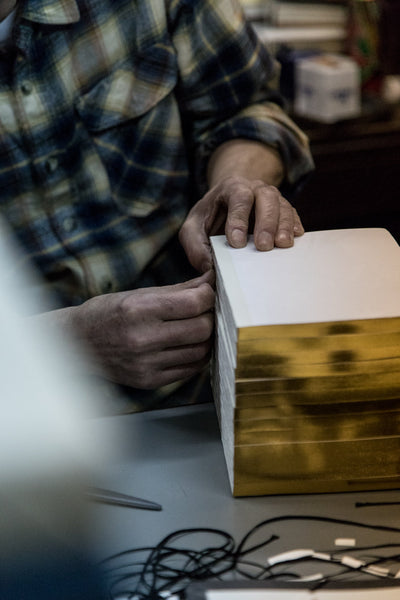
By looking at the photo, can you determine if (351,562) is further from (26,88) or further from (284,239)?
(26,88)

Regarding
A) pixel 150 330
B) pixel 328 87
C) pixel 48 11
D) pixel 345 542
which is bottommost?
pixel 328 87

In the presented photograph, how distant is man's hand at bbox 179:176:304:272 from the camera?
1087 millimetres

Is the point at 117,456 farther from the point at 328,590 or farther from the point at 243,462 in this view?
the point at 328,590

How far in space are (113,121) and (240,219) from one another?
487 millimetres

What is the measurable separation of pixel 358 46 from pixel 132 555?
2.22 metres

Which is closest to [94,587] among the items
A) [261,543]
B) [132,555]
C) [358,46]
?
[132,555]

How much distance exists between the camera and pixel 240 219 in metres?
1.13

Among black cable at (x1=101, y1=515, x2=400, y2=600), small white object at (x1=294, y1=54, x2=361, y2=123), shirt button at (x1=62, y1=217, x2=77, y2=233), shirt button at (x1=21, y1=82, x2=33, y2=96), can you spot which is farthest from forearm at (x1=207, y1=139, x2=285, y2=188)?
small white object at (x1=294, y1=54, x2=361, y2=123)

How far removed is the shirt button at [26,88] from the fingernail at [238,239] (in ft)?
1.83

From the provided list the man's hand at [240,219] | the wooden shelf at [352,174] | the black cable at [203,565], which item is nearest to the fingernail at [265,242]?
the man's hand at [240,219]

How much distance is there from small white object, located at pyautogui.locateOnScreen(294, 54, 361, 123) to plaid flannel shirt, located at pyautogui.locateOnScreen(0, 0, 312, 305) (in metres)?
0.93

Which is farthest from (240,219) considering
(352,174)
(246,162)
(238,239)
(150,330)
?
(352,174)

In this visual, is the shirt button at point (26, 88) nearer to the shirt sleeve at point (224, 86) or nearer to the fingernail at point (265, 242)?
the shirt sleeve at point (224, 86)

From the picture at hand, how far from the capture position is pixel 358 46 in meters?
2.66
